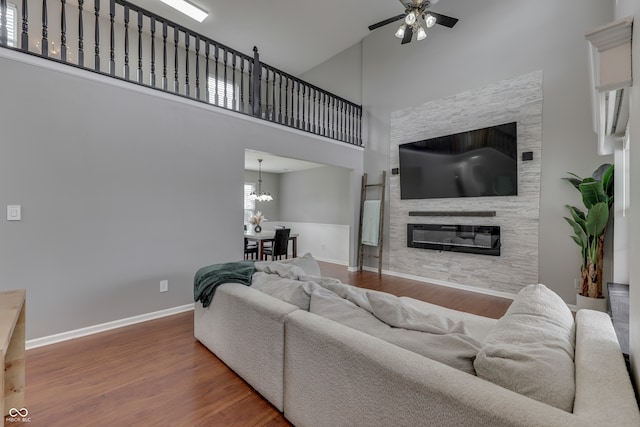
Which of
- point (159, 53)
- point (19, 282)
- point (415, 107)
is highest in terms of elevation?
point (159, 53)

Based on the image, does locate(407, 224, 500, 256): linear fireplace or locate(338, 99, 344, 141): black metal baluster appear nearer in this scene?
locate(407, 224, 500, 256): linear fireplace

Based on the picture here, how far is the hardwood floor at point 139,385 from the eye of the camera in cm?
173

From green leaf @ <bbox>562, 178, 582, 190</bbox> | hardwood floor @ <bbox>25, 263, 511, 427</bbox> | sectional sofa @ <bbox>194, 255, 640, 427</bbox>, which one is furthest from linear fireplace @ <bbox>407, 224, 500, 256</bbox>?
hardwood floor @ <bbox>25, 263, 511, 427</bbox>

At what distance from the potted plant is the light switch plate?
5599 mm

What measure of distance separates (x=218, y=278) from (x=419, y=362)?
5.73 ft

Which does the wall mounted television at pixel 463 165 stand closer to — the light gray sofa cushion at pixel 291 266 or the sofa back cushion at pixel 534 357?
the light gray sofa cushion at pixel 291 266

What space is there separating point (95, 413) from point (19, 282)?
1.57 m

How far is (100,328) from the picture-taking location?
2.91 metres

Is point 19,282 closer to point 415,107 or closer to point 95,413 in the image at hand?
point 95,413

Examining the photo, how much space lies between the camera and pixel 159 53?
6.00m

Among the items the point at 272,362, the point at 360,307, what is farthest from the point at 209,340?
the point at 360,307

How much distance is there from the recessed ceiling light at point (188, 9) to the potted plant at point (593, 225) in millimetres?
5861

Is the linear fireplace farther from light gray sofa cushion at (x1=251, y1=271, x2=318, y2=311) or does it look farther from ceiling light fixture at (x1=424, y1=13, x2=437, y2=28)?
light gray sofa cushion at (x1=251, y1=271, x2=318, y2=311)

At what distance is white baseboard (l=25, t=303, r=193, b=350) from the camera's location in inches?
102
